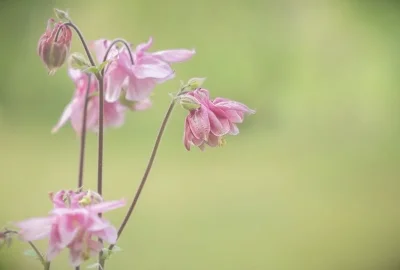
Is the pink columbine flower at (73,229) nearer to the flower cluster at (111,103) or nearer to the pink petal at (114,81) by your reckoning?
the flower cluster at (111,103)

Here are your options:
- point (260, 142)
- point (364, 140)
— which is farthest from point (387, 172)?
point (260, 142)

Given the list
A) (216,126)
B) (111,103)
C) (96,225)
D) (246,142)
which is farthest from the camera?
(246,142)

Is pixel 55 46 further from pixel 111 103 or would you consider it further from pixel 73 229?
pixel 73 229

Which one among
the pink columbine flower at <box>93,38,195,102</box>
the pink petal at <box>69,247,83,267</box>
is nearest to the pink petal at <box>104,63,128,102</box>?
the pink columbine flower at <box>93,38,195,102</box>

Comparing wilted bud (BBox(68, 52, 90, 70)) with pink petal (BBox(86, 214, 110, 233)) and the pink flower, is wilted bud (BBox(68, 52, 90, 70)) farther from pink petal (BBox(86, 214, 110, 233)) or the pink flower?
pink petal (BBox(86, 214, 110, 233))

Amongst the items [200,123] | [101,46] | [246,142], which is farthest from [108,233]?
[246,142]
